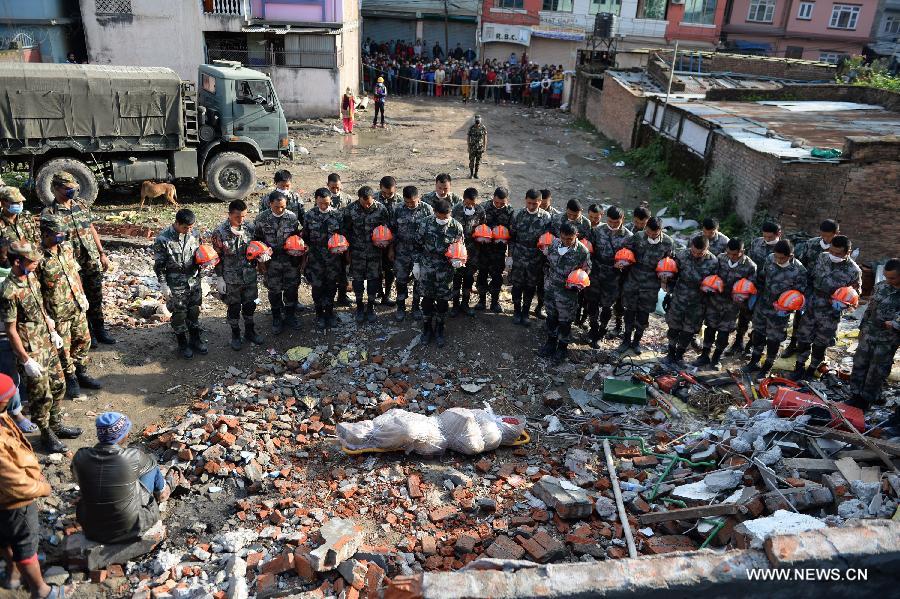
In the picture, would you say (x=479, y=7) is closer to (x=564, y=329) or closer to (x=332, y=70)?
(x=332, y=70)

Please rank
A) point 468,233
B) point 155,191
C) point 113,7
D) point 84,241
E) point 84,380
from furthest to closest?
point 113,7
point 155,191
point 468,233
point 84,241
point 84,380

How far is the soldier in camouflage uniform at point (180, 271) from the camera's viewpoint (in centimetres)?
686

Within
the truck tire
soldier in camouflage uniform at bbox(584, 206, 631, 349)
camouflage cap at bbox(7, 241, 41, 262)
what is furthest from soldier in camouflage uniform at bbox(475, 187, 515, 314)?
the truck tire

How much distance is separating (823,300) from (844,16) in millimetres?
32858

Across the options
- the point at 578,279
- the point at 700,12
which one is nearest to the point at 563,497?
the point at 578,279

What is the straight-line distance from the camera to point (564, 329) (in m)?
7.59

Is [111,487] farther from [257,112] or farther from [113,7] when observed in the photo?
[113,7]

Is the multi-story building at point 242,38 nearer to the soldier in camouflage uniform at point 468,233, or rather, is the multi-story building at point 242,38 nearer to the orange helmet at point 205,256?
the soldier in camouflage uniform at point 468,233

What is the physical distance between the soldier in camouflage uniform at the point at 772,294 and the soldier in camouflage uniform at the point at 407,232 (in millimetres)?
3815

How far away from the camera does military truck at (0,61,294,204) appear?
36.7 feet

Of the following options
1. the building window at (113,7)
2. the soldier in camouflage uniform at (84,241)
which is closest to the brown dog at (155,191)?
the soldier in camouflage uniform at (84,241)

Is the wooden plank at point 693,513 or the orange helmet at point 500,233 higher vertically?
the orange helmet at point 500,233

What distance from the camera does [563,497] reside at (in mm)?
5176

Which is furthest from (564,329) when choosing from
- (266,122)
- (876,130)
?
(876,130)
